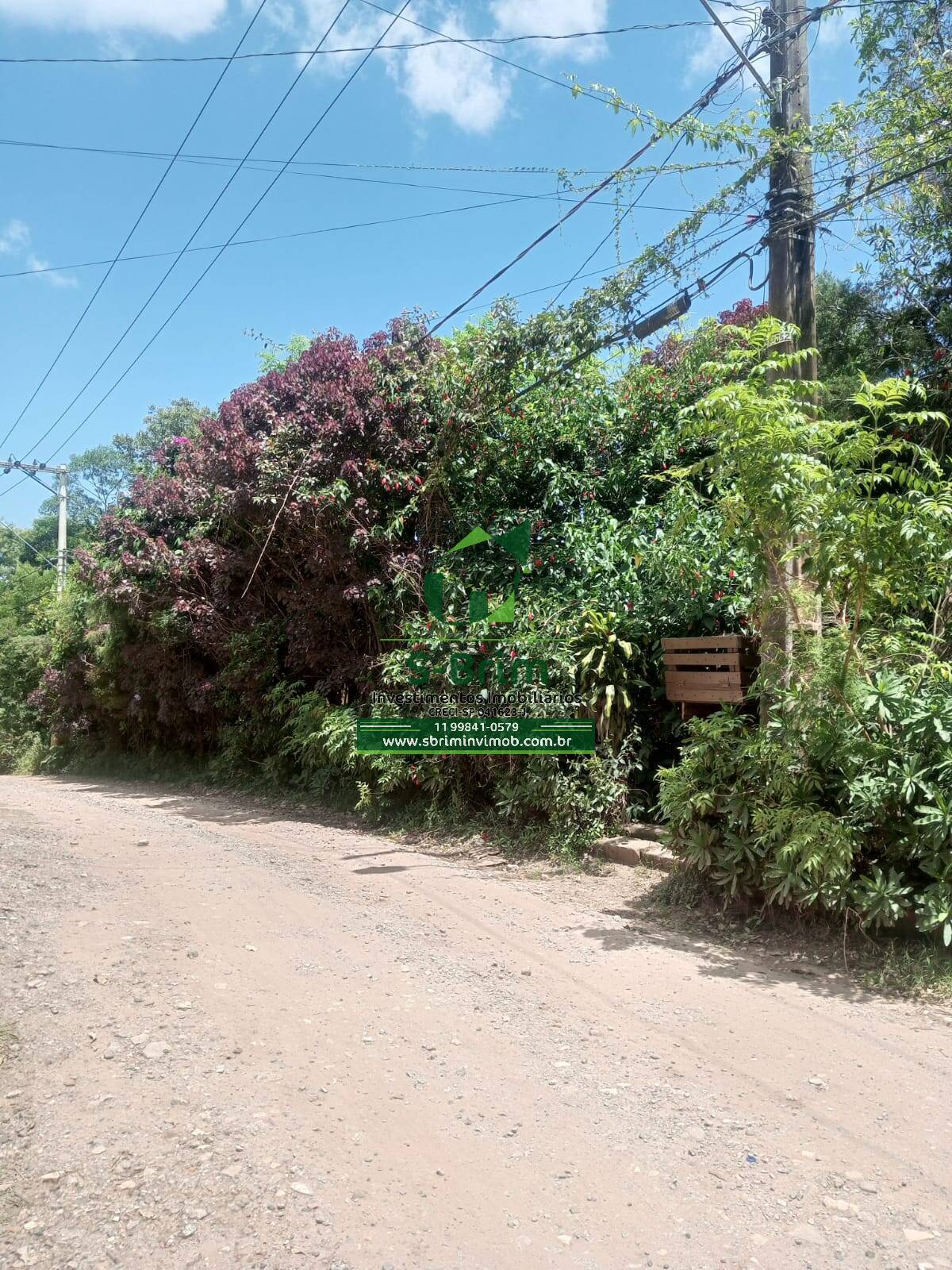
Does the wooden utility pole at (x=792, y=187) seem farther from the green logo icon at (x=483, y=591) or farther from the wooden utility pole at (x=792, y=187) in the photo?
the green logo icon at (x=483, y=591)

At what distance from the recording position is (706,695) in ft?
24.1

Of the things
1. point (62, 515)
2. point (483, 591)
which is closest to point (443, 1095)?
point (483, 591)

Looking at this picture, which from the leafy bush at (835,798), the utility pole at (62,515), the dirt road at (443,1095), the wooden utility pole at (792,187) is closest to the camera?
the dirt road at (443,1095)

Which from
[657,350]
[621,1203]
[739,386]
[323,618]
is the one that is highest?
[657,350]

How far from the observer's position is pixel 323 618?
11.3m

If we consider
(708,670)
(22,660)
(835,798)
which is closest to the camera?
(835,798)

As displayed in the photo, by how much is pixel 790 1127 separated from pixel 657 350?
10126 millimetres

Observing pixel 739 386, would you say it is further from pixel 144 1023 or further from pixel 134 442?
pixel 134 442

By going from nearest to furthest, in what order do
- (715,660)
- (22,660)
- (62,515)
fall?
(715,660)
(22,660)
(62,515)

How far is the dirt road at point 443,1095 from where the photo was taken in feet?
9.29

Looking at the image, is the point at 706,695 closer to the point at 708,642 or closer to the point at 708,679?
the point at 708,679

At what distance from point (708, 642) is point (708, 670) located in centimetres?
24

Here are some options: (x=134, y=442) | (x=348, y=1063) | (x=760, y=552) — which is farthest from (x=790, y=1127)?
(x=134, y=442)

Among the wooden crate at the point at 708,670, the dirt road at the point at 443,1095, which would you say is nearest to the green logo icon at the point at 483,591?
the wooden crate at the point at 708,670
